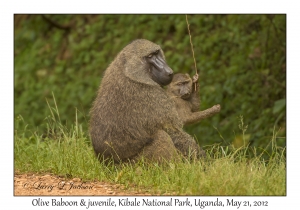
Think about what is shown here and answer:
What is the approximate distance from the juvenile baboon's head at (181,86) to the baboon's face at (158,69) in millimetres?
662

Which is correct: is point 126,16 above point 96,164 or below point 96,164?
above

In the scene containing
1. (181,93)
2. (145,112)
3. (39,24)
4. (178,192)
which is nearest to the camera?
(178,192)

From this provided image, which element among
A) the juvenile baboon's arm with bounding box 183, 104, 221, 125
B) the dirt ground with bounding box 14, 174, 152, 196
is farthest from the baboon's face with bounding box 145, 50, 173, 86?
the dirt ground with bounding box 14, 174, 152, 196

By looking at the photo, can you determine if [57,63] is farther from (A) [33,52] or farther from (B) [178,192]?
(B) [178,192]

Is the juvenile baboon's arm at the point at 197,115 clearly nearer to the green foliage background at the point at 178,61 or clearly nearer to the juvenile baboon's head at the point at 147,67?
the juvenile baboon's head at the point at 147,67

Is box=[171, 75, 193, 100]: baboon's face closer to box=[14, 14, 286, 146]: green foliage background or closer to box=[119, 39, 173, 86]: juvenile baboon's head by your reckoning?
box=[119, 39, 173, 86]: juvenile baboon's head

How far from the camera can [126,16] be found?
15805 millimetres

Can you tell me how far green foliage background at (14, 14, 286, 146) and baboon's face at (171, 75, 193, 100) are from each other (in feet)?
4.96

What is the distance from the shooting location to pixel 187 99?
334 inches

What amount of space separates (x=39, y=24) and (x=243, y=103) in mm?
7295

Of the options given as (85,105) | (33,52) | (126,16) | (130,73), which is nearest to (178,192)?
(130,73)

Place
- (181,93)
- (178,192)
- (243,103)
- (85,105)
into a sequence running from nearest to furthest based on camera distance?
(178,192) < (181,93) < (243,103) < (85,105)

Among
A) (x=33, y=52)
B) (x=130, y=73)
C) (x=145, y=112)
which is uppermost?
(x=33, y=52)

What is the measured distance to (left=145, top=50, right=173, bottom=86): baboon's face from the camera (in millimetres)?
7645
